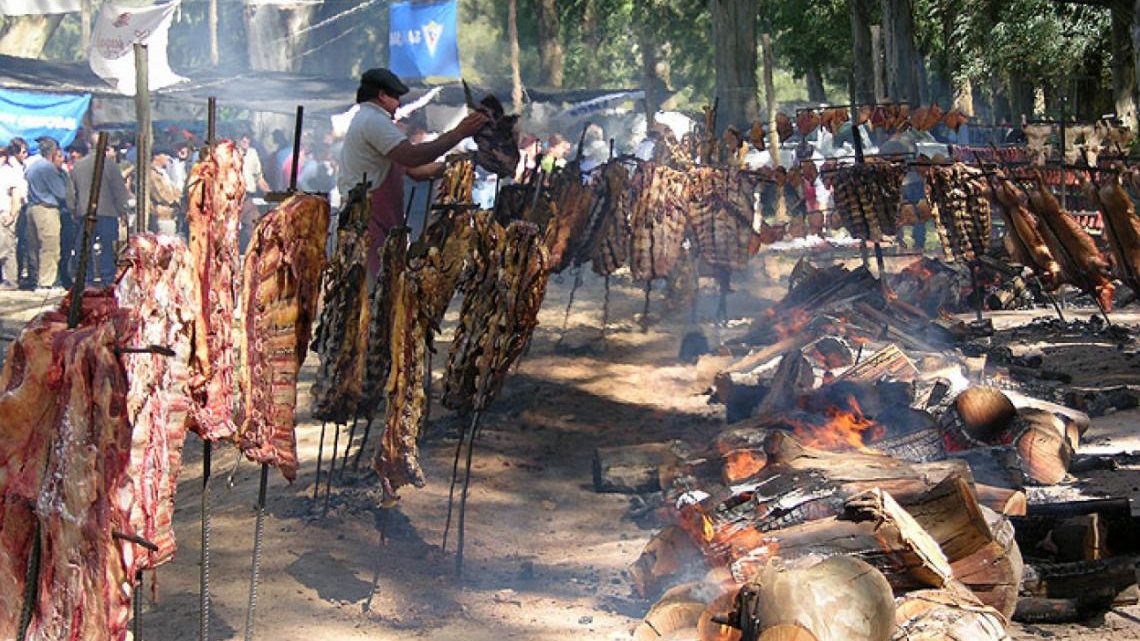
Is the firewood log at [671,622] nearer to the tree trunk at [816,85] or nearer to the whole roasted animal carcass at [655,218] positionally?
the whole roasted animal carcass at [655,218]

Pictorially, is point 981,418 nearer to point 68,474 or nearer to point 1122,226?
point 1122,226

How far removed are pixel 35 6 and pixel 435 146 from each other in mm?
24035

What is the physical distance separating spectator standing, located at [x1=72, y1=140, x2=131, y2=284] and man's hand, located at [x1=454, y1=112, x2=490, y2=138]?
10.9 m

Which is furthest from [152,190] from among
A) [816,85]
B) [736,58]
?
[816,85]

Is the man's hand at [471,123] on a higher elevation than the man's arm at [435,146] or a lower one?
higher

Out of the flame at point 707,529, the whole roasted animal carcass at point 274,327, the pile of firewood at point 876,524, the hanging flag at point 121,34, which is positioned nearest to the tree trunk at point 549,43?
the hanging flag at point 121,34

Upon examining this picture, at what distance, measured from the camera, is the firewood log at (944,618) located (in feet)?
17.0

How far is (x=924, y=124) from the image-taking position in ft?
53.8

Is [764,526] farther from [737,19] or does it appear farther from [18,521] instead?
[737,19]

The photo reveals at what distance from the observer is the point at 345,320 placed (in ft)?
23.8

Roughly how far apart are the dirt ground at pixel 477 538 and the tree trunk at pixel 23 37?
33.7 m

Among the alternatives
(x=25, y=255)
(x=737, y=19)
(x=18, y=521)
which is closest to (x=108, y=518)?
(x=18, y=521)

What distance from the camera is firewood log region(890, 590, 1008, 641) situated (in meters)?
5.19

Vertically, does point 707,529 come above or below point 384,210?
below
